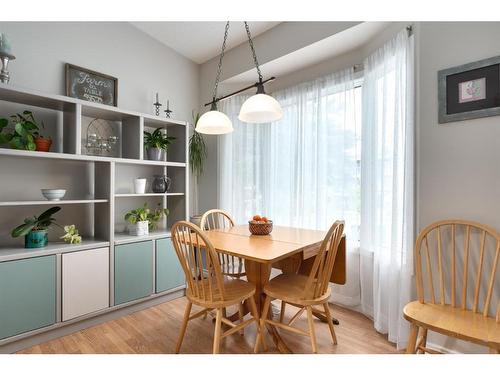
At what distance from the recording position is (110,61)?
2.79m

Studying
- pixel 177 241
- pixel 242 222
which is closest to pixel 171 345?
pixel 177 241

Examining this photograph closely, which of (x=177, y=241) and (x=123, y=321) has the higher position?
(x=177, y=241)

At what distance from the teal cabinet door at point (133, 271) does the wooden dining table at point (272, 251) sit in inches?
30.6

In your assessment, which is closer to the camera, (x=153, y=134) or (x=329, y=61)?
(x=329, y=61)

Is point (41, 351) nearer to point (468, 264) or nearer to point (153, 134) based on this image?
point (153, 134)

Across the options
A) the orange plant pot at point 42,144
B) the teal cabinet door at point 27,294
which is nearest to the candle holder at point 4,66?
the orange plant pot at point 42,144

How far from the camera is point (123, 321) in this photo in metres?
2.38

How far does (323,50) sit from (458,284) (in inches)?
86.6

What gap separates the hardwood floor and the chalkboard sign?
6.86 ft

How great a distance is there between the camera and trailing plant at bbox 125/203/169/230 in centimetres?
271

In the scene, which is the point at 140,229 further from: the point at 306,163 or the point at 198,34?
the point at 198,34

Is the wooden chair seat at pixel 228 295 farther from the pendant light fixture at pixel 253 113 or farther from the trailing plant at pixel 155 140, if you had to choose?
the trailing plant at pixel 155 140

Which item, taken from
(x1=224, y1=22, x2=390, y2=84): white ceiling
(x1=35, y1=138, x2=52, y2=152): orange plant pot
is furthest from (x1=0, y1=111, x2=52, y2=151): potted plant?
(x1=224, y1=22, x2=390, y2=84): white ceiling
